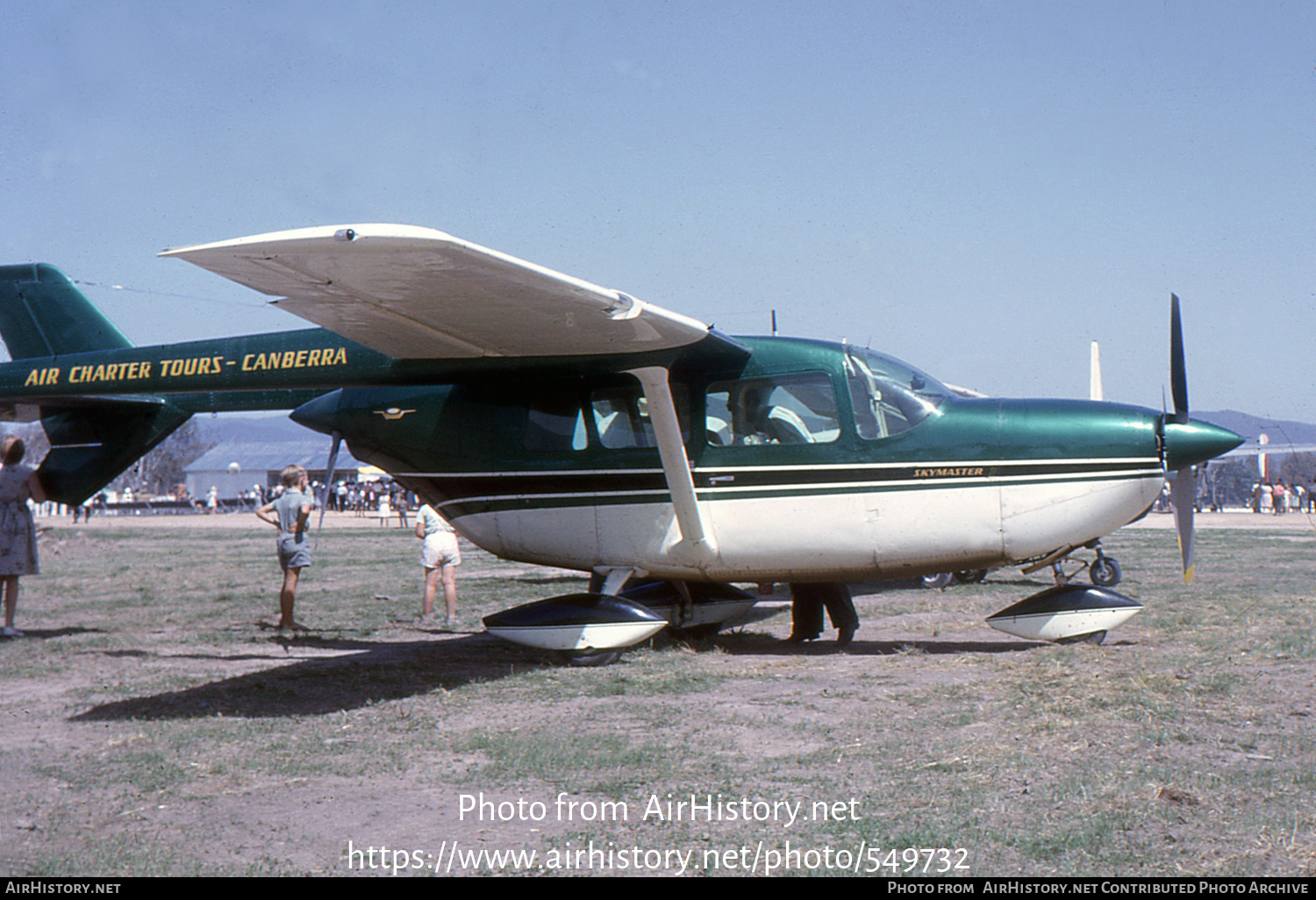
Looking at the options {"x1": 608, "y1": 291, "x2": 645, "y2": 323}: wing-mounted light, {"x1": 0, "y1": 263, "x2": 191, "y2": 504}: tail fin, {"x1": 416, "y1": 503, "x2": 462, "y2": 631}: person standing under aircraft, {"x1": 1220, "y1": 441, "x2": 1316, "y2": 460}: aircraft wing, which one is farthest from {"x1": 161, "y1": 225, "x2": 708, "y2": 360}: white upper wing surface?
{"x1": 1220, "y1": 441, "x2": 1316, "y2": 460}: aircraft wing

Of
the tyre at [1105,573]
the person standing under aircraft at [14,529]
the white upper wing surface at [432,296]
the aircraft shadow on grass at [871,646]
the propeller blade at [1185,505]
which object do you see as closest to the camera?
the white upper wing surface at [432,296]

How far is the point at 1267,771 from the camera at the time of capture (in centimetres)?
443

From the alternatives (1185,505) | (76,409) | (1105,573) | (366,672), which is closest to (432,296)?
(366,672)

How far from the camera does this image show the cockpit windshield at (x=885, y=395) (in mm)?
7922

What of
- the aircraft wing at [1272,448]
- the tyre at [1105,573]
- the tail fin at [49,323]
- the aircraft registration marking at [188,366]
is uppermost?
the tail fin at [49,323]

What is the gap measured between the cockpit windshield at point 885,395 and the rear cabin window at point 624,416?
55.2 inches

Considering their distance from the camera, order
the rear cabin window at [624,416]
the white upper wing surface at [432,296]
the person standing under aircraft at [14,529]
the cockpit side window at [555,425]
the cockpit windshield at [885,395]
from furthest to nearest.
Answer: the person standing under aircraft at [14,529]
the cockpit side window at [555,425]
the rear cabin window at [624,416]
the cockpit windshield at [885,395]
the white upper wing surface at [432,296]

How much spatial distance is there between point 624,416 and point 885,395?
7.09ft

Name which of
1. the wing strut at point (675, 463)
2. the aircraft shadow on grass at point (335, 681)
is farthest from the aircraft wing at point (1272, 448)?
the aircraft shadow on grass at point (335, 681)

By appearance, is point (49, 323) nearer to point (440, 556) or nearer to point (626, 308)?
point (440, 556)

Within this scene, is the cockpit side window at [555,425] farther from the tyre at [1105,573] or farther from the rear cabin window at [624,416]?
the tyre at [1105,573]

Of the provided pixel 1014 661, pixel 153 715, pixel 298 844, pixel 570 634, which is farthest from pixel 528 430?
pixel 298 844

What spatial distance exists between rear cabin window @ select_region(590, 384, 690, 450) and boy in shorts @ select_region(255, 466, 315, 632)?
364 cm

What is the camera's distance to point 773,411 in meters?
8.22
